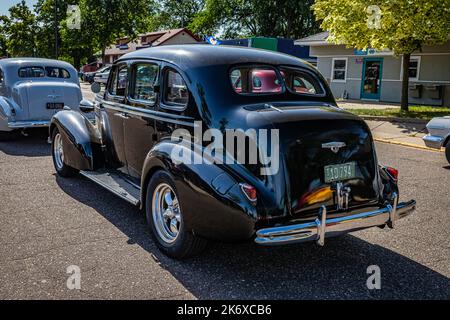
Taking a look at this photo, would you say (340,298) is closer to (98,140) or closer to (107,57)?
(98,140)

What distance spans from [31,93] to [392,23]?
10.7 m

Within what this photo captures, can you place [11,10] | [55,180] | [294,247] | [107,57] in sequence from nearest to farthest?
[294,247] < [55,180] < [11,10] < [107,57]

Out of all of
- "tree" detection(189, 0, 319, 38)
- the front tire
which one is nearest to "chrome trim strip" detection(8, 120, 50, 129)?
the front tire

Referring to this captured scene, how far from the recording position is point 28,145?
9.67 m

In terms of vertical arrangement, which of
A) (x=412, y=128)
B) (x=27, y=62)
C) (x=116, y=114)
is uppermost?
(x=27, y=62)

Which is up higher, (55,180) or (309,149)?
(309,149)

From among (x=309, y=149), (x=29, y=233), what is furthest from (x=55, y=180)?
(x=309, y=149)

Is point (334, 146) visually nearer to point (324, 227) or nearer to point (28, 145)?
point (324, 227)

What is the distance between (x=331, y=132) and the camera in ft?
12.6

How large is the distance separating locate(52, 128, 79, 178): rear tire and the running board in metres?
1.20

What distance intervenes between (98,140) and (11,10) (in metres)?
55.7

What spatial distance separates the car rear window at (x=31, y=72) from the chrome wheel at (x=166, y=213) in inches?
289

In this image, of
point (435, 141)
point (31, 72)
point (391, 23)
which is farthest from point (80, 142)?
point (391, 23)
